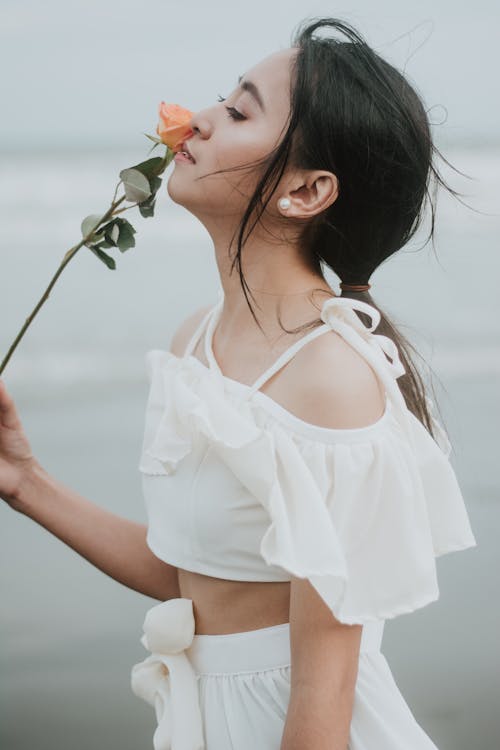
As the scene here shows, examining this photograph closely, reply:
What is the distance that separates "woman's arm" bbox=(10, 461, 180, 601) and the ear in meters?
0.37

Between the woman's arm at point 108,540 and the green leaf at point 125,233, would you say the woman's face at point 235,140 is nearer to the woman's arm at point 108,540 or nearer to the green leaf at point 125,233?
the green leaf at point 125,233

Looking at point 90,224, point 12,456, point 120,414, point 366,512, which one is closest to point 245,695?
point 366,512

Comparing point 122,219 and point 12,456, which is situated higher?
point 122,219

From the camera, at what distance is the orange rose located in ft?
3.45

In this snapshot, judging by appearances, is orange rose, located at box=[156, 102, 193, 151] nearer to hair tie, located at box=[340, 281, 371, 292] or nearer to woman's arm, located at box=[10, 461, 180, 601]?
hair tie, located at box=[340, 281, 371, 292]

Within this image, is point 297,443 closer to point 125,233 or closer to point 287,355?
point 287,355

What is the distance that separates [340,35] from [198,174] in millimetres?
187

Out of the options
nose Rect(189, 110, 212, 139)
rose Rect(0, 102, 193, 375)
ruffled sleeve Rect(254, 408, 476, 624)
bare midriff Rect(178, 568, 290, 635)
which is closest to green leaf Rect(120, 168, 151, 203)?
rose Rect(0, 102, 193, 375)

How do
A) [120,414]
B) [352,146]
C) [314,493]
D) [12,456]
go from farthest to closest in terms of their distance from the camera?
[120,414]
[12,456]
[352,146]
[314,493]

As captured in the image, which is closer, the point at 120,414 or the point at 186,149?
the point at 186,149

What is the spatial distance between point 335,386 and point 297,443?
55 millimetres

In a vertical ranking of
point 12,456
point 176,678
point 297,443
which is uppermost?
point 297,443

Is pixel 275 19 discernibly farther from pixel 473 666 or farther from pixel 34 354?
pixel 473 666

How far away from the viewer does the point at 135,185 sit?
969 millimetres
